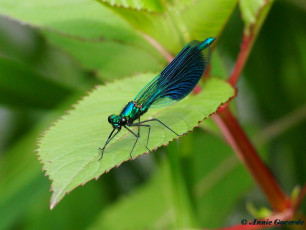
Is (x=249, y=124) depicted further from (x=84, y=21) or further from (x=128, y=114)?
(x=84, y=21)

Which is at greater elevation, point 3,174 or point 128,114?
point 128,114

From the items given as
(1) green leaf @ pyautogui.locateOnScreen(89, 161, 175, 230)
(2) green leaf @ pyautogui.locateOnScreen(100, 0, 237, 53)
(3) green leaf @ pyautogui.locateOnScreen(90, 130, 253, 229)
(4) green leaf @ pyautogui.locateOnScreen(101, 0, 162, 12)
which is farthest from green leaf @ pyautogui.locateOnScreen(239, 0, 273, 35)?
(1) green leaf @ pyautogui.locateOnScreen(89, 161, 175, 230)

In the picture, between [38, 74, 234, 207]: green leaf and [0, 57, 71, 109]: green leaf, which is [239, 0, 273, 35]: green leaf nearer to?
[38, 74, 234, 207]: green leaf

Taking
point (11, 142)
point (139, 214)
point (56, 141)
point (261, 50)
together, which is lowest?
point (11, 142)

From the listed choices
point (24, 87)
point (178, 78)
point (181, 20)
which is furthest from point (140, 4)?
point (24, 87)

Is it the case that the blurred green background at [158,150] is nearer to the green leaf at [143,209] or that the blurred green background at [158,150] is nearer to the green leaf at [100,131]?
the green leaf at [143,209]

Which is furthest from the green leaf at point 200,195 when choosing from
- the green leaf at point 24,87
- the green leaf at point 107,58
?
the green leaf at point 24,87

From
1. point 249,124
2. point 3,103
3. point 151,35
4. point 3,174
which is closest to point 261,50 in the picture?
point 249,124
